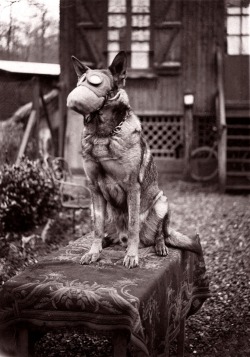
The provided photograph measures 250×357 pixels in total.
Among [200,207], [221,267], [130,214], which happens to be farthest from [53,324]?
[200,207]

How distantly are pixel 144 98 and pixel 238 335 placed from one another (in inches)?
334

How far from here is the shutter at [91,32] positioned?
12062 millimetres

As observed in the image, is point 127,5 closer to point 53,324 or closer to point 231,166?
point 231,166

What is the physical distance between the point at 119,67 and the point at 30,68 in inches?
171

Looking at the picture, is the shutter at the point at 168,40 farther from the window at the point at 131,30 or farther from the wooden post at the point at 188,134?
the wooden post at the point at 188,134

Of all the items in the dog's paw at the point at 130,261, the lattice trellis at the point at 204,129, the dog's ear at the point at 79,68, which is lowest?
the dog's paw at the point at 130,261

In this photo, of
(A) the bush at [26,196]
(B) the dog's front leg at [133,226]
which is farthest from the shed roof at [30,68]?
(B) the dog's front leg at [133,226]

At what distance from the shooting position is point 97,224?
3.62m

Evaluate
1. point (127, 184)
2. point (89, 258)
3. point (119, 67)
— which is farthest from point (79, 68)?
point (89, 258)

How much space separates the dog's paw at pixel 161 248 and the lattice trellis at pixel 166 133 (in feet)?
29.3

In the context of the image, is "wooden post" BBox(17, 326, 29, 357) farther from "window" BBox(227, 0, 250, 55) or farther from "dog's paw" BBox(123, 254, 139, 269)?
"window" BBox(227, 0, 250, 55)

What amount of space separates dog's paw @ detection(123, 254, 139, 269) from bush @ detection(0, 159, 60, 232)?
304cm

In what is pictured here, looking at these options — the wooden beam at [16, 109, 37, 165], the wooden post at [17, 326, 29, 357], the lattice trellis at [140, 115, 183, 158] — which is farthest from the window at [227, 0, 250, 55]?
the wooden post at [17, 326, 29, 357]

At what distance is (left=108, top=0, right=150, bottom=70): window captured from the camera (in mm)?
11891
